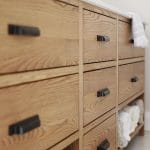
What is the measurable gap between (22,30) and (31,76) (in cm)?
14

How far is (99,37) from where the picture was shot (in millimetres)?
1402

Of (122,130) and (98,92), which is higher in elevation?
(98,92)

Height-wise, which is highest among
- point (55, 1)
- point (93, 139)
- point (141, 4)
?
point (141, 4)

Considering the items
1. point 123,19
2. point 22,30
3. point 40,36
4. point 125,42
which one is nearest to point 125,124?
point 125,42

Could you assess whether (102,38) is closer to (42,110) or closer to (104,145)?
(104,145)

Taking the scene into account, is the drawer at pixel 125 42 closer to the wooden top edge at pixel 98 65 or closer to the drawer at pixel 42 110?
the wooden top edge at pixel 98 65

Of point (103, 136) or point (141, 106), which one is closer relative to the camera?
point (103, 136)

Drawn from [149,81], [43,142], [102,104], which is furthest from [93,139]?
[149,81]

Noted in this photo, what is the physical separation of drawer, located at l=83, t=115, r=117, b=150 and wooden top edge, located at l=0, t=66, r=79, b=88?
35 cm

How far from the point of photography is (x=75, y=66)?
1.14m

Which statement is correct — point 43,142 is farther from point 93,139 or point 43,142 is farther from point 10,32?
point 93,139

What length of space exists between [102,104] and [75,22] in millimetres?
474

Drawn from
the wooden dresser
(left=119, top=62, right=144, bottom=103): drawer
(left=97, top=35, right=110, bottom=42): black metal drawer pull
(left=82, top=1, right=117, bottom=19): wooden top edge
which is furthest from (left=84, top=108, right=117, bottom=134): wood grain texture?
(left=82, top=1, right=117, bottom=19): wooden top edge

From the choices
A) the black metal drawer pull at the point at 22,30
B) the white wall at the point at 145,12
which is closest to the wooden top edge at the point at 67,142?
the black metal drawer pull at the point at 22,30
